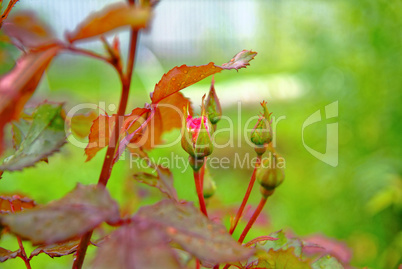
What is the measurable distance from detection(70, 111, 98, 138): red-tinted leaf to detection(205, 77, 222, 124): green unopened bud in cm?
10

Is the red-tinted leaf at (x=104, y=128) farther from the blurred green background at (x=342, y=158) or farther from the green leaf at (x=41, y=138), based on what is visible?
the blurred green background at (x=342, y=158)

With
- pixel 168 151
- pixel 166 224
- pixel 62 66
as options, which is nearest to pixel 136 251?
pixel 166 224

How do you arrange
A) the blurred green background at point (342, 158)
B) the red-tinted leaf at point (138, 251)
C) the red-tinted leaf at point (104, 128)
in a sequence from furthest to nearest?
the blurred green background at point (342, 158)
the red-tinted leaf at point (104, 128)
the red-tinted leaf at point (138, 251)

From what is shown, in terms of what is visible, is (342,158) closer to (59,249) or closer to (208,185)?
(208,185)

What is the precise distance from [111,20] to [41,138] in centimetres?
14

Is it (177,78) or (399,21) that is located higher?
(399,21)

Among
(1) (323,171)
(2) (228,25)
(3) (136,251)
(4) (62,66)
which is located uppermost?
(2) (228,25)

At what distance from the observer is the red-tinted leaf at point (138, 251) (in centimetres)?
22

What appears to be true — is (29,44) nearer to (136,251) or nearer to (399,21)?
(136,251)

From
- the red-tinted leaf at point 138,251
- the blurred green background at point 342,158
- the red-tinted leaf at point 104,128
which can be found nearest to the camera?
the red-tinted leaf at point 138,251

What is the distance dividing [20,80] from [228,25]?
27.8 ft

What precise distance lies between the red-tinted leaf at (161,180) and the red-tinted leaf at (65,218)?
0.11m

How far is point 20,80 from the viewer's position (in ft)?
0.75

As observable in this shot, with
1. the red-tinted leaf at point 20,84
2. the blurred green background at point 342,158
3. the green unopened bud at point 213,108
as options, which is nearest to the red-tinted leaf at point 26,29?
the red-tinted leaf at point 20,84
